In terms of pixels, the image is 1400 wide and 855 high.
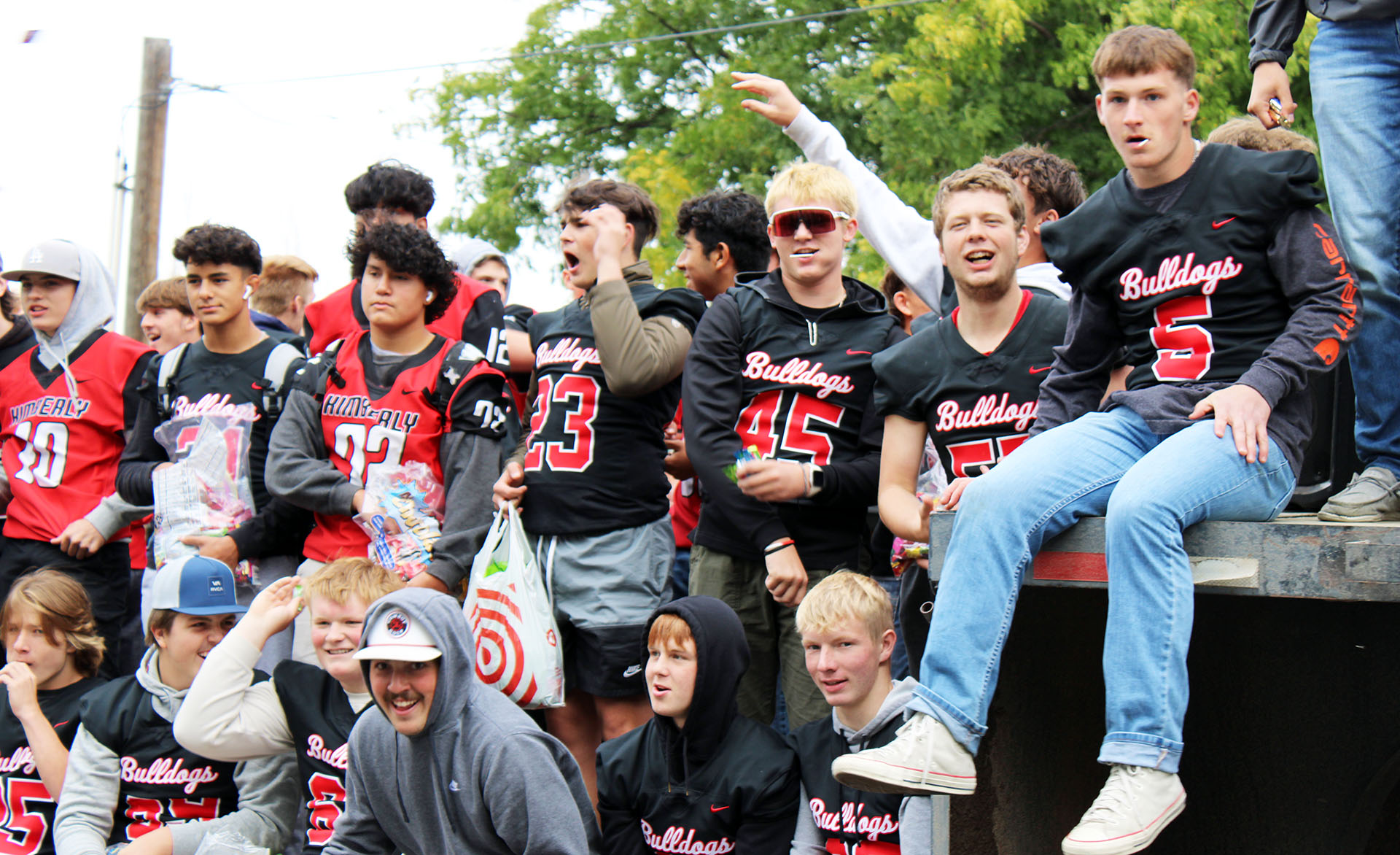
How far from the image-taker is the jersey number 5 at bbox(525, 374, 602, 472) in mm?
4477

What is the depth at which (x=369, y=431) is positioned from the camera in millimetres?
4742

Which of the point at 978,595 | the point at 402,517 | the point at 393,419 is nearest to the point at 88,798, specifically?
the point at 402,517

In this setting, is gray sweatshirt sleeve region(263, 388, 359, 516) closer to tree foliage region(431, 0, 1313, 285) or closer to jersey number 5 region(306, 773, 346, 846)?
jersey number 5 region(306, 773, 346, 846)

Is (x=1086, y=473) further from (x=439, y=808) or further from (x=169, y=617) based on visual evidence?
(x=169, y=617)

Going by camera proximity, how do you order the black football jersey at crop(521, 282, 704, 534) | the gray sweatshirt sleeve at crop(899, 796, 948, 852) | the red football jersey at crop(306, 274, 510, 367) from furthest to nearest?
the red football jersey at crop(306, 274, 510, 367) → the black football jersey at crop(521, 282, 704, 534) → the gray sweatshirt sleeve at crop(899, 796, 948, 852)

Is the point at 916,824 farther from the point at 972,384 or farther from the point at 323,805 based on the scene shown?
the point at 323,805

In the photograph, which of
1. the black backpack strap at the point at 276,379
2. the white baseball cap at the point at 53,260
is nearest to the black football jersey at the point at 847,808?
the black backpack strap at the point at 276,379

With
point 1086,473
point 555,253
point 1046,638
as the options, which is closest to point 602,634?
point 1046,638

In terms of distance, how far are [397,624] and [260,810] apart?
1208mm

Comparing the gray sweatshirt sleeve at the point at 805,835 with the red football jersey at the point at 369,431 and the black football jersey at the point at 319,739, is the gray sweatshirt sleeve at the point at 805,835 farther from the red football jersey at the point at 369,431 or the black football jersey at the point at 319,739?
the red football jersey at the point at 369,431

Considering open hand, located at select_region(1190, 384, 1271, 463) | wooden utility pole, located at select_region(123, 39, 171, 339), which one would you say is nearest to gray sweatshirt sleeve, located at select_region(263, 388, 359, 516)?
open hand, located at select_region(1190, 384, 1271, 463)

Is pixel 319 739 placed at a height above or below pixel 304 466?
below

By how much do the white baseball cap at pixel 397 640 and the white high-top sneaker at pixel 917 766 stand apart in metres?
1.50

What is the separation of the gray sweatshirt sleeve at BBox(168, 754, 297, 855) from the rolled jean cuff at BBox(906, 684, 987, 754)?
2677 mm
